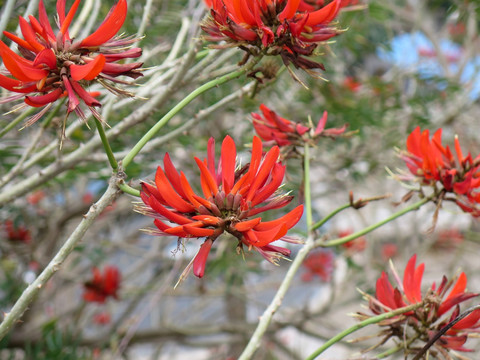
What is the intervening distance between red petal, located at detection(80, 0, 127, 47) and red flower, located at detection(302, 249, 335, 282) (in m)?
2.53

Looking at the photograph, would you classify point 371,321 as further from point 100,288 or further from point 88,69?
point 100,288

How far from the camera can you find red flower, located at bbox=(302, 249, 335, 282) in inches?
119

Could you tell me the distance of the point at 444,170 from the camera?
792 mm

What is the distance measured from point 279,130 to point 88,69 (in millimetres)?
398

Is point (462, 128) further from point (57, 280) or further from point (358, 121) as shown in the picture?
point (57, 280)

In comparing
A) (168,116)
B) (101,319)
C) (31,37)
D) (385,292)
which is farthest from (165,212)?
(101,319)

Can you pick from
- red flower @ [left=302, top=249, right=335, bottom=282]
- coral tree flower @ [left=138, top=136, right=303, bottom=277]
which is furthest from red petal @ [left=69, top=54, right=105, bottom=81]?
red flower @ [left=302, top=249, right=335, bottom=282]

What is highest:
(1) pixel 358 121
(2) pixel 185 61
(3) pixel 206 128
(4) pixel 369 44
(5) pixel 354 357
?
(4) pixel 369 44

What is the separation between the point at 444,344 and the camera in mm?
707

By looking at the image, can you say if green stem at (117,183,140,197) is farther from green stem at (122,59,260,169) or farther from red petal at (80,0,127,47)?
red petal at (80,0,127,47)

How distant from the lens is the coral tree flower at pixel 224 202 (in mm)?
544

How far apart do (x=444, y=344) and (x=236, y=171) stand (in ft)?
1.19

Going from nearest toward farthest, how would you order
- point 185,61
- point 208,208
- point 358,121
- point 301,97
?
point 208,208 < point 185,61 < point 358,121 < point 301,97

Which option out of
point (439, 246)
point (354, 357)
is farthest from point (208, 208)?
point (439, 246)
